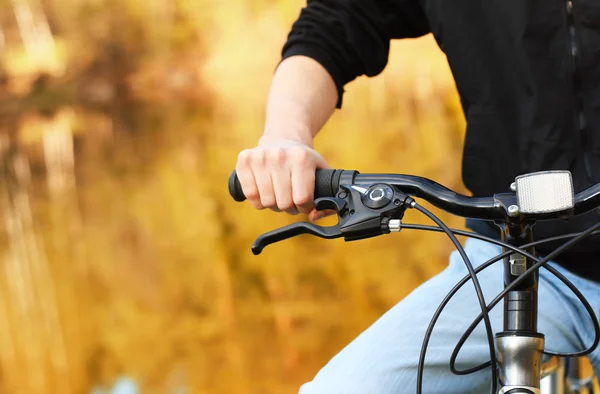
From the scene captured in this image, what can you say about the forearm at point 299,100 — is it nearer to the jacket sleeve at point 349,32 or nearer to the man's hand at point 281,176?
the jacket sleeve at point 349,32

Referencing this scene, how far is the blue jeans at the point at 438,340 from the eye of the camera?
800 mm

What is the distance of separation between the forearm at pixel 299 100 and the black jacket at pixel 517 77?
25 millimetres

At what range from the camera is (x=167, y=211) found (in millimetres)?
2307

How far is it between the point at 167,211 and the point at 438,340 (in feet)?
5.25

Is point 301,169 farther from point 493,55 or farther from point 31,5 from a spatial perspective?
point 31,5

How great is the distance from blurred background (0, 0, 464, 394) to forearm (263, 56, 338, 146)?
44.5 inches

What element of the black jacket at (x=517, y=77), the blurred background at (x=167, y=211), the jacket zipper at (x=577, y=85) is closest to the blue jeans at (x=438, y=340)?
the black jacket at (x=517, y=77)

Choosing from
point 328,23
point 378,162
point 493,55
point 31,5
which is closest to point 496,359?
point 493,55

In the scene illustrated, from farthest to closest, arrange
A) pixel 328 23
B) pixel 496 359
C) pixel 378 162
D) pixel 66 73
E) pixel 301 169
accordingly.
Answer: pixel 66 73, pixel 378 162, pixel 328 23, pixel 301 169, pixel 496 359

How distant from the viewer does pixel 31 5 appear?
2.37m

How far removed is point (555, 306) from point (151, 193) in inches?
65.1

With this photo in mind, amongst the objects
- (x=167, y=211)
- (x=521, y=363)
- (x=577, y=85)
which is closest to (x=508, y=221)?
(x=521, y=363)

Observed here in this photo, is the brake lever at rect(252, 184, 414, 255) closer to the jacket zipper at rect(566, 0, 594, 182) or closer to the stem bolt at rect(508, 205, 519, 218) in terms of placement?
the stem bolt at rect(508, 205, 519, 218)

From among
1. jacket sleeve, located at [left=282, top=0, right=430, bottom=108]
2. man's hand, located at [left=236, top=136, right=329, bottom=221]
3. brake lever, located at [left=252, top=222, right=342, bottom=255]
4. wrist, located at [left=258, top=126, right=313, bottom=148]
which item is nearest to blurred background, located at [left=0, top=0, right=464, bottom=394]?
jacket sleeve, located at [left=282, top=0, right=430, bottom=108]
